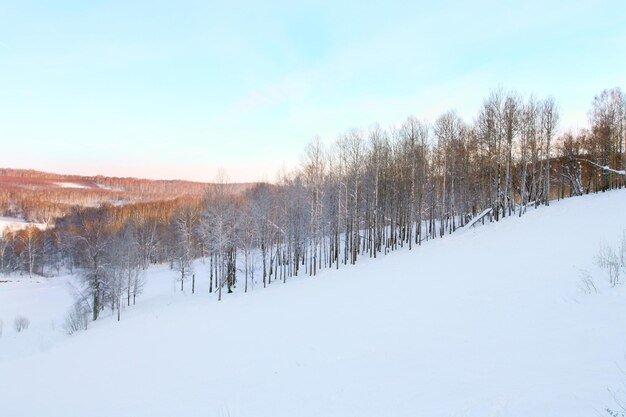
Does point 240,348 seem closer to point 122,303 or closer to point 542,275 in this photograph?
point 542,275

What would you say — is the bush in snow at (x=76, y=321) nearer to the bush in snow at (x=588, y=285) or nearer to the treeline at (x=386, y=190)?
the treeline at (x=386, y=190)

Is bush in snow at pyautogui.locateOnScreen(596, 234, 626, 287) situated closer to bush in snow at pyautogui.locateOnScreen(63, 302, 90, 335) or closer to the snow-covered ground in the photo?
the snow-covered ground

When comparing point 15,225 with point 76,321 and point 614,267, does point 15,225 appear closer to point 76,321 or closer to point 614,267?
point 76,321

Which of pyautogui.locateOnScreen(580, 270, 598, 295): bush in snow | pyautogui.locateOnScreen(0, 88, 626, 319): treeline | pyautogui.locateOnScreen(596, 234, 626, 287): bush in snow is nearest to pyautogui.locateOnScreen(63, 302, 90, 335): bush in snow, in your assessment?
pyautogui.locateOnScreen(0, 88, 626, 319): treeline

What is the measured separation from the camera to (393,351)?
30.9 feet

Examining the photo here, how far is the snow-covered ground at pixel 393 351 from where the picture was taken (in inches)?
252

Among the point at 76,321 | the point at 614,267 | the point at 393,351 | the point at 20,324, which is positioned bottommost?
the point at 20,324

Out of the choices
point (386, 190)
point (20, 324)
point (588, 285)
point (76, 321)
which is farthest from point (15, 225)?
point (588, 285)

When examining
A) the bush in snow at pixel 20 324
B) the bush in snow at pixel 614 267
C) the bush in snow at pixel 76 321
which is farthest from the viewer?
the bush in snow at pixel 20 324

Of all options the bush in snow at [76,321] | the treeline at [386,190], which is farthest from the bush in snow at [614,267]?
the bush in snow at [76,321]

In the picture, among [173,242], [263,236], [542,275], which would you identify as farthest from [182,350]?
[173,242]

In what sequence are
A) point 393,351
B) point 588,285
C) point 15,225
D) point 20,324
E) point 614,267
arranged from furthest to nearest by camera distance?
point 15,225
point 20,324
point 614,267
point 588,285
point 393,351

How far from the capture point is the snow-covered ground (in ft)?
21.0

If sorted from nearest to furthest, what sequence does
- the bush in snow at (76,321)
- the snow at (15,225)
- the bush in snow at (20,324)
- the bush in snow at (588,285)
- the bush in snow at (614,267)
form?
the bush in snow at (588,285)
the bush in snow at (614,267)
the bush in snow at (76,321)
the bush in snow at (20,324)
the snow at (15,225)
